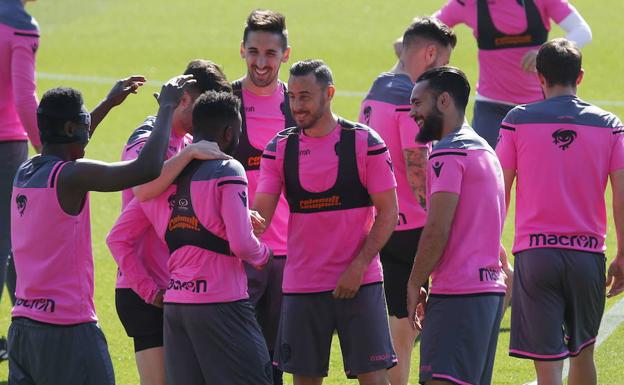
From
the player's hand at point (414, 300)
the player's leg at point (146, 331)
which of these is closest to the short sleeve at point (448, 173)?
the player's hand at point (414, 300)

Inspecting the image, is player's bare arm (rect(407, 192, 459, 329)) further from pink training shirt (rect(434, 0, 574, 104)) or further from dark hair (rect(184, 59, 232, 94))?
pink training shirt (rect(434, 0, 574, 104))

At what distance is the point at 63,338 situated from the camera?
5793 millimetres

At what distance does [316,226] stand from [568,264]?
1405mm

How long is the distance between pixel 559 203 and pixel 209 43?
50.3 ft

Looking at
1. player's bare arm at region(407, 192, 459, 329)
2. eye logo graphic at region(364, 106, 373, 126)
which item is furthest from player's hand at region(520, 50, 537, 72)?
player's bare arm at region(407, 192, 459, 329)

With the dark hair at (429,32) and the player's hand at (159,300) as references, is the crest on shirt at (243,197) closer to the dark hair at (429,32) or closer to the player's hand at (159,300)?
the player's hand at (159,300)

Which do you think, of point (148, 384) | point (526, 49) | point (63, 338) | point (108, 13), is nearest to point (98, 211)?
point (526, 49)

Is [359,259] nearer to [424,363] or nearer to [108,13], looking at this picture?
[424,363]

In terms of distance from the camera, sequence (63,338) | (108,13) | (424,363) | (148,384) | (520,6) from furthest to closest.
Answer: (108,13) < (520,6) < (148,384) < (424,363) < (63,338)

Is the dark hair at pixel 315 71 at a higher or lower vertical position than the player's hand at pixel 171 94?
higher

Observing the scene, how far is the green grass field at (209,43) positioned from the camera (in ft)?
58.1

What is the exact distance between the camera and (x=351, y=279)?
6.32 meters

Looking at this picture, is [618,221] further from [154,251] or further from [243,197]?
[154,251]

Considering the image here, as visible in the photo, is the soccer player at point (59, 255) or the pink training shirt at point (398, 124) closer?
the soccer player at point (59, 255)
